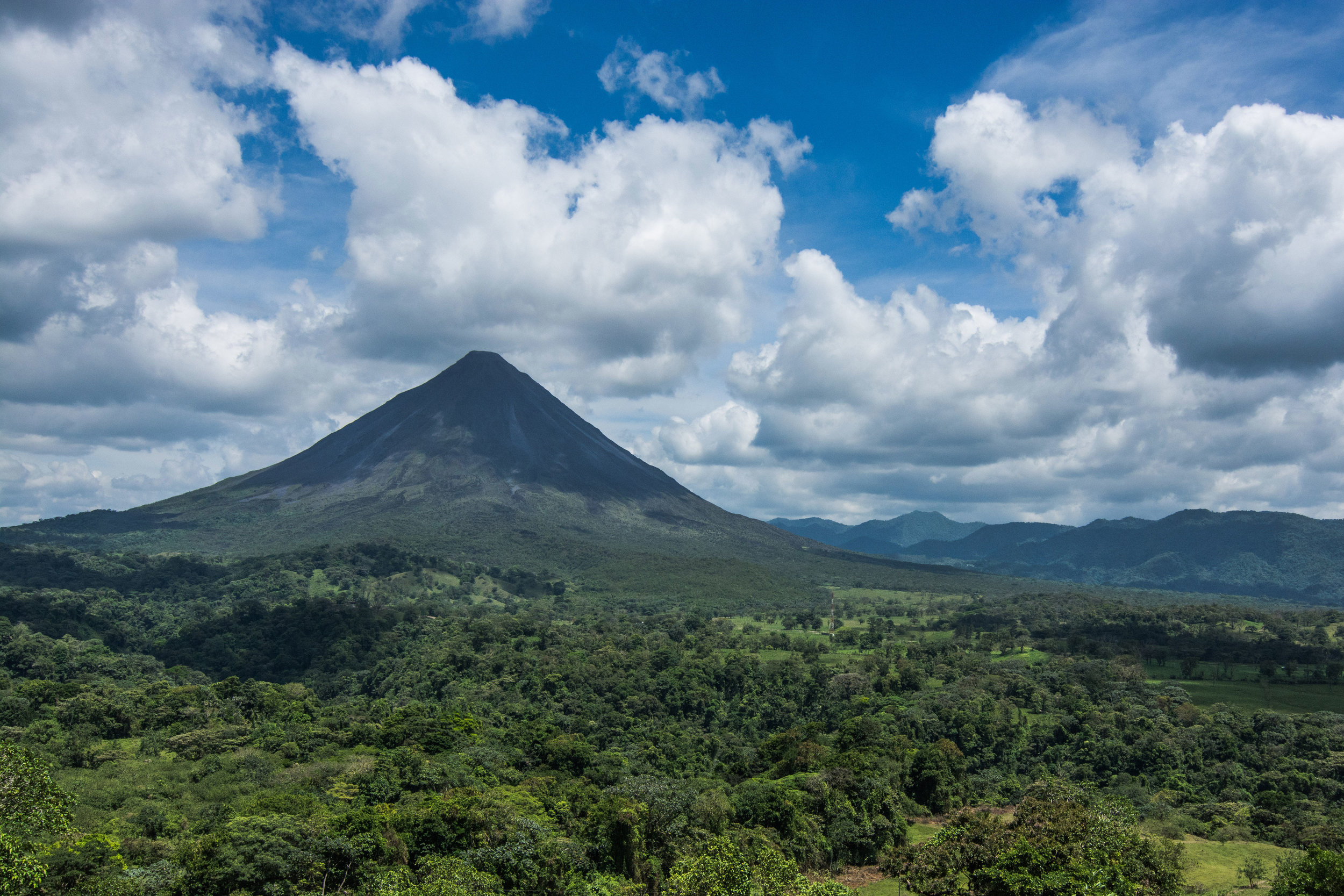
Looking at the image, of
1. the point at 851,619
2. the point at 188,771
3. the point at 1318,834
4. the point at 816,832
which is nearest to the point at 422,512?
the point at 851,619

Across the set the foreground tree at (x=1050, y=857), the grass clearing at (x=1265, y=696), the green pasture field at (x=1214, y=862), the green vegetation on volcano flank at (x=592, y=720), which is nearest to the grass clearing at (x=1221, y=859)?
the green pasture field at (x=1214, y=862)

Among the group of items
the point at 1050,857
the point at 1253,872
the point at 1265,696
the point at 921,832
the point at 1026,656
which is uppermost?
the point at 1050,857

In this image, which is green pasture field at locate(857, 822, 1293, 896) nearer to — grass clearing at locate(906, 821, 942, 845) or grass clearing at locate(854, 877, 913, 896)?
grass clearing at locate(854, 877, 913, 896)

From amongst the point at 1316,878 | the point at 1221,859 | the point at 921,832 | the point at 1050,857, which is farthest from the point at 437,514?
the point at 1316,878

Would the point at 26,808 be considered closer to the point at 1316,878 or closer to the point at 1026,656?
the point at 1316,878

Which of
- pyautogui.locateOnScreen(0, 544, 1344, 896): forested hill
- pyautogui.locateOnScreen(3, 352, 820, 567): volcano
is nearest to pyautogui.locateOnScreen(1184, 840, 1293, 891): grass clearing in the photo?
pyautogui.locateOnScreen(0, 544, 1344, 896): forested hill

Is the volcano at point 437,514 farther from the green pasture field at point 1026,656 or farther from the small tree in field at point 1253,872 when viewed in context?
the small tree in field at point 1253,872

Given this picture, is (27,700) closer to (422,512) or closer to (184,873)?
(184,873)
